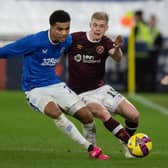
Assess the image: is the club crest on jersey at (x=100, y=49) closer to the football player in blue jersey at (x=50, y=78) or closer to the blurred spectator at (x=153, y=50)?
the football player in blue jersey at (x=50, y=78)

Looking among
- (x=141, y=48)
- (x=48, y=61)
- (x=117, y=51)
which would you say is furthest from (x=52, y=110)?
(x=141, y=48)

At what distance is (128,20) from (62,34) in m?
16.4

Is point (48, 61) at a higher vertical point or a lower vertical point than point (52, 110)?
higher

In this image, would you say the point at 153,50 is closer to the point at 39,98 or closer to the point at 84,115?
the point at 84,115

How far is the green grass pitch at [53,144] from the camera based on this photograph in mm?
11469

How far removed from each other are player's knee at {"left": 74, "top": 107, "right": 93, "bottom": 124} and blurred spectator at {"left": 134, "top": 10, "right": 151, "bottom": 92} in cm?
1492

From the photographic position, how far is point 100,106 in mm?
12445

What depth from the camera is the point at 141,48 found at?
2752 centimetres

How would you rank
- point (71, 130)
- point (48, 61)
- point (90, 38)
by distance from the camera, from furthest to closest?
point (90, 38) < point (48, 61) < point (71, 130)

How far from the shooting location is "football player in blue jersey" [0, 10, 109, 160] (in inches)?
464

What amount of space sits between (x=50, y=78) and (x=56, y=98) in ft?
1.01

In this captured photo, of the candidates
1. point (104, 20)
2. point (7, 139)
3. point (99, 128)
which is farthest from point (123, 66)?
point (104, 20)

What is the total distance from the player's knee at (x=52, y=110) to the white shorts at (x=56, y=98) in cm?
7

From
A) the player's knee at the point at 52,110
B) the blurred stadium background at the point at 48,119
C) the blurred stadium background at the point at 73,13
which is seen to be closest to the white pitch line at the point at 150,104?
the blurred stadium background at the point at 48,119
